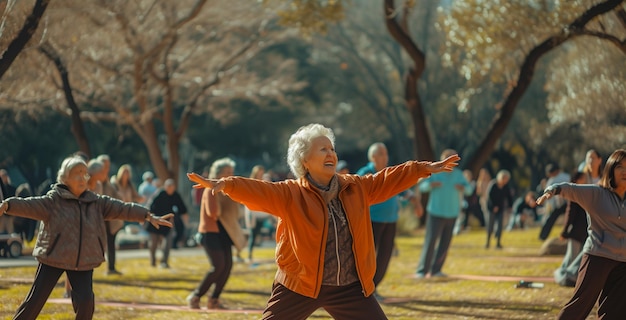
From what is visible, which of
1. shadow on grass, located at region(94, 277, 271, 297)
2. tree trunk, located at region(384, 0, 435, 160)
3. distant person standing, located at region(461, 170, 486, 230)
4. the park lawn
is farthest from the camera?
distant person standing, located at region(461, 170, 486, 230)

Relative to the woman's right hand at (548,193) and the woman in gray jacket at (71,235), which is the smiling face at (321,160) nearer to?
the woman's right hand at (548,193)

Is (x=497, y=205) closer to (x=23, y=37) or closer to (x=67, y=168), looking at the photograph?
(x=23, y=37)

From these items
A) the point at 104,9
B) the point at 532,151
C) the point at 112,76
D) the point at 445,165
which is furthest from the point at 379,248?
the point at 532,151

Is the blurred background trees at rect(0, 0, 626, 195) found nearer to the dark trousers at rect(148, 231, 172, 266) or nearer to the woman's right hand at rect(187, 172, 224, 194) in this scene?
the dark trousers at rect(148, 231, 172, 266)

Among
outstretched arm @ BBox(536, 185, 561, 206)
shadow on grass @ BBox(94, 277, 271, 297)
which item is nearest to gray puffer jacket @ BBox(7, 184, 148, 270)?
outstretched arm @ BBox(536, 185, 561, 206)

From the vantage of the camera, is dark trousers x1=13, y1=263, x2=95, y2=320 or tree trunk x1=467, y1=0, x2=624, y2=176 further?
tree trunk x1=467, y1=0, x2=624, y2=176

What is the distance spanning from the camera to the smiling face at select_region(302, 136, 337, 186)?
7262 millimetres

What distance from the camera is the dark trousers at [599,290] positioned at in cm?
877

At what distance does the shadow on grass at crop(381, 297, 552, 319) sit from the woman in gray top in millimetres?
2989

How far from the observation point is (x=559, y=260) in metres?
18.7

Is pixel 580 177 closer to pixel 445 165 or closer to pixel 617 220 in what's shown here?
pixel 617 220

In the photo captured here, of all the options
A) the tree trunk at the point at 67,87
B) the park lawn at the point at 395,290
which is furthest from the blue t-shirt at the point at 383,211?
the tree trunk at the point at 67,87

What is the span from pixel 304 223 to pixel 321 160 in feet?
1.46

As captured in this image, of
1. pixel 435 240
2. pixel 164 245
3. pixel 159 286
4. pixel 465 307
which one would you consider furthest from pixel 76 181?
pixel 164 245
